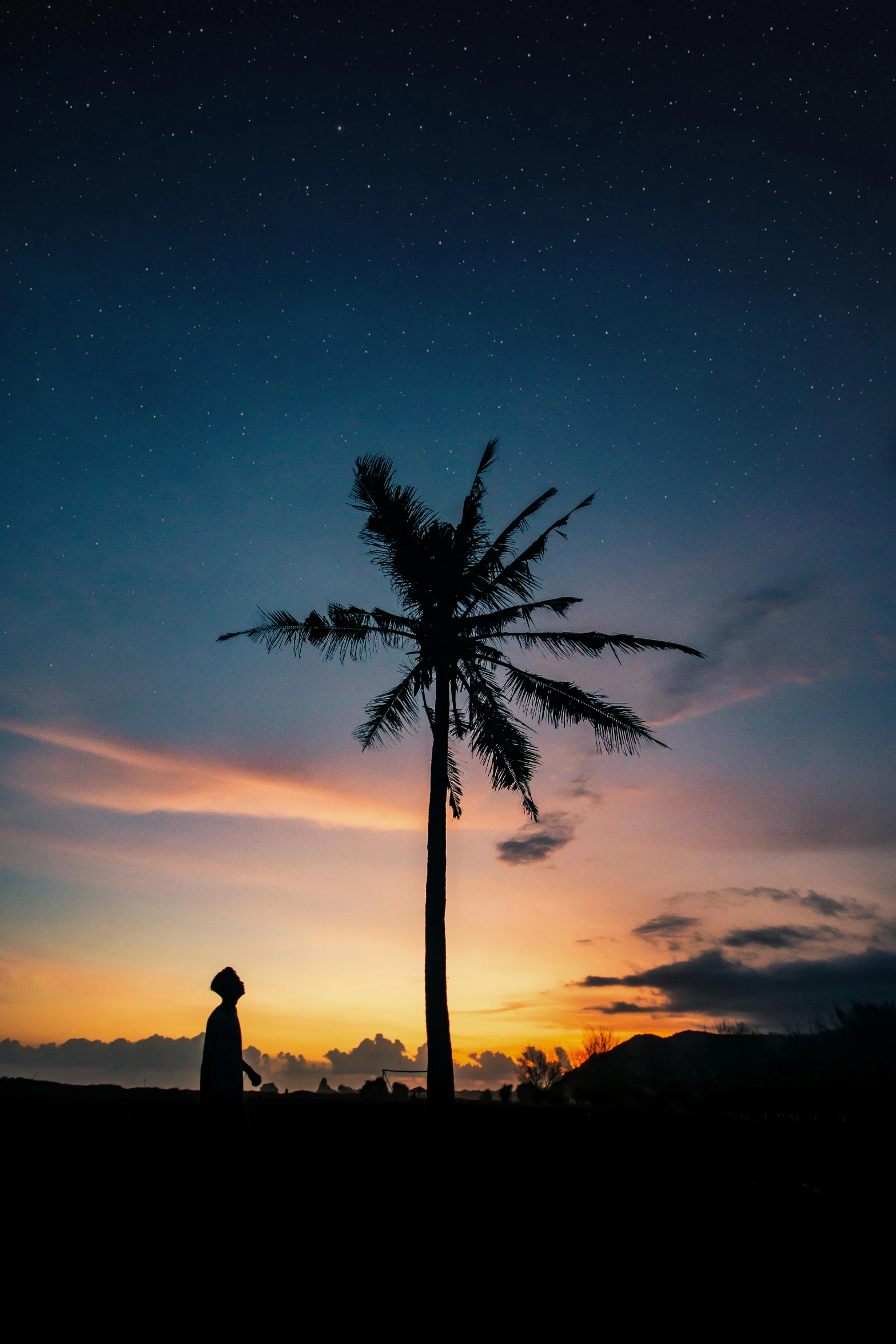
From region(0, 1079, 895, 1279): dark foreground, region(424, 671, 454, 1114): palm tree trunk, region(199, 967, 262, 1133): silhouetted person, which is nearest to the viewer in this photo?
region(0, 1079, 895, 1279): dark foreground

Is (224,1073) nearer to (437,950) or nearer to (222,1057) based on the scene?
(222,1057)

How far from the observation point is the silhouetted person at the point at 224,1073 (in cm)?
766

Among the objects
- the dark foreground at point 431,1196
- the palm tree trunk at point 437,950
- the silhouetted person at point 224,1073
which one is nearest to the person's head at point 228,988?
the silhouetted person at point 224,1073

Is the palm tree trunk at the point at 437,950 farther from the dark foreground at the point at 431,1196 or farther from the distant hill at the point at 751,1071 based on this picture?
the distant hill at the point at 751,1071

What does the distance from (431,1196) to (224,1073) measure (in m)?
2.43

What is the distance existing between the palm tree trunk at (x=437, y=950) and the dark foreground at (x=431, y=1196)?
31.4 inches

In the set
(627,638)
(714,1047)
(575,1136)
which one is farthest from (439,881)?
(714,1047)

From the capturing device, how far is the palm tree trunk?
12531 mm

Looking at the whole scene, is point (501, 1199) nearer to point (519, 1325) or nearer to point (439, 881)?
point (519, 1325)

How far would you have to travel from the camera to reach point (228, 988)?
8.18 meters

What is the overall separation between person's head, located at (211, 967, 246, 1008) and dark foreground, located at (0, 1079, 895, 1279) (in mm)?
1272

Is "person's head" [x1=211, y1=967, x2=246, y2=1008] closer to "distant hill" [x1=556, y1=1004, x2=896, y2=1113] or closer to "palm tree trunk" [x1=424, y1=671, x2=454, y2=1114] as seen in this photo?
"palm tree trunk" [x1=424, y1=671, x2=454, y2=1114]

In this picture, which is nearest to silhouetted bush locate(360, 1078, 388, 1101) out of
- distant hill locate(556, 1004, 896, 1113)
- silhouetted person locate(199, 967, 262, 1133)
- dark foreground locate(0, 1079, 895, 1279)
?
distant hill locate(556, 1004, 896, 1113)

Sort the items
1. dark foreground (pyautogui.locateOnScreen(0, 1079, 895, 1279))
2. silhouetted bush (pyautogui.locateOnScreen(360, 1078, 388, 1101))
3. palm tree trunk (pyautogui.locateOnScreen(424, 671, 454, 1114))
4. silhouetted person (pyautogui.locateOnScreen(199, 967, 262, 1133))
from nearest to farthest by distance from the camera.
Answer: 1. dark foreground (pyautogui.locateOnScreen(0, 1079, 895, 1279))
2. silhouetted person (pyautogui.locateOnScreen(199, 967, 262, 1133))
3. palm tree trunk (pyautogui.locateOnScreen(424, 671, 454, 1114))
4. silhouetted bush (pyautogui.locateOnScreen(360, 1078, 388, 1101))
